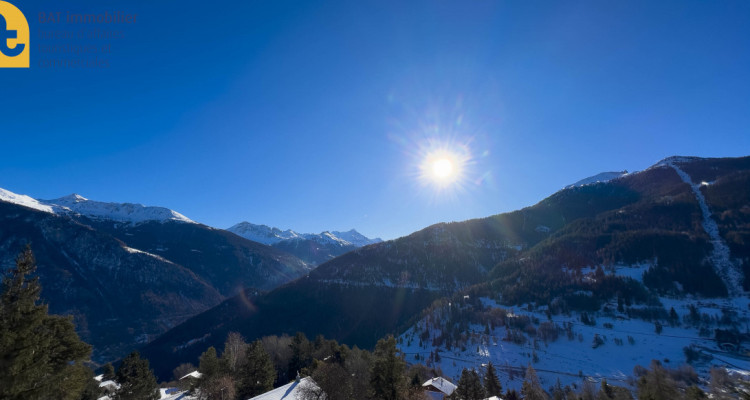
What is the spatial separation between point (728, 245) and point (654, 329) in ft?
328

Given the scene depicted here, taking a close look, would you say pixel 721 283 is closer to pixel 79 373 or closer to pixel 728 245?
pixel 728 245

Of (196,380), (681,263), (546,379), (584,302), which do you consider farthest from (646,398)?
(681,263)

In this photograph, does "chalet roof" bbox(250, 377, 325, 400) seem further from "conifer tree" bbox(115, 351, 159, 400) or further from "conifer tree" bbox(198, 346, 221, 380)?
"conifer tree" bbox(115, 351, 159, 400)

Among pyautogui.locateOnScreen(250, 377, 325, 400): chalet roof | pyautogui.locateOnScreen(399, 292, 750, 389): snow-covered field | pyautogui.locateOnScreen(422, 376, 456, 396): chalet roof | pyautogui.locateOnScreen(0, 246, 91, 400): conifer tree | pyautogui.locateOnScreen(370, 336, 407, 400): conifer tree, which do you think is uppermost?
pyautogui.locateOnScreen(0, 246, 91, 400): conifer tree

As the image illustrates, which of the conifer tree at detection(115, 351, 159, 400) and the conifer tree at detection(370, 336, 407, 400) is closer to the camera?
the conifer tree at detection(370, 336, 407, 400)

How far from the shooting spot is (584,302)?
488 ft

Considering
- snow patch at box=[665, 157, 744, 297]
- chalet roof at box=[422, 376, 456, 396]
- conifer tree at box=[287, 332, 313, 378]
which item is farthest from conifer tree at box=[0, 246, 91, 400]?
snow patch at box=[665, 157, 744, 297]

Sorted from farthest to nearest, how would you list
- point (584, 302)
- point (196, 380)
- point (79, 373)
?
point (584, 302) → point (196, 380) → point (79, 373)

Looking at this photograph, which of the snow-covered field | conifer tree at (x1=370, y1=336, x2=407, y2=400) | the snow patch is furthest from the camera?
the snow patch

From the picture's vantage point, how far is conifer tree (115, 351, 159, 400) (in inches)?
1649

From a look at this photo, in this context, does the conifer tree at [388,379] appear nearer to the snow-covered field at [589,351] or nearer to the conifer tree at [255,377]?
the conifer tree at [255,377]

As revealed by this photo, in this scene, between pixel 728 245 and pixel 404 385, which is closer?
pixel 404 385

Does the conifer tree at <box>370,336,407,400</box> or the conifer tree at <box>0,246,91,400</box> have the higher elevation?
the conifer tree at <box>0,246,91,400</box>

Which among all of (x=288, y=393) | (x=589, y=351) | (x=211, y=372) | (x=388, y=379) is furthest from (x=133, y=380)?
(x=589, y=351)
